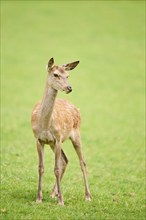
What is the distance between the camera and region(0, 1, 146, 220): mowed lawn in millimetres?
9885

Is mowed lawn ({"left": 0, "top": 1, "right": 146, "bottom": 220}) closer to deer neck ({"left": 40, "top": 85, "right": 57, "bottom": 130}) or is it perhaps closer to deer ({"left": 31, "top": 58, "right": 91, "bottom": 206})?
deer ({"left": 31, "top": 58, "right": 91, "bottom": 206})

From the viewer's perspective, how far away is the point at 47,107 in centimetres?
920

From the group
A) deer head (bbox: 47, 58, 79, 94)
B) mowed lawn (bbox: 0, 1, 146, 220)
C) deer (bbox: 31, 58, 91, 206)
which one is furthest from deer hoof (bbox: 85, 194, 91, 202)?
deer head (bbox: 47, 58, 79, 94)

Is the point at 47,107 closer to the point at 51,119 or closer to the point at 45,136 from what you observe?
the point at 51,119

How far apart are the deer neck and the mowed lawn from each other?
1.24 m

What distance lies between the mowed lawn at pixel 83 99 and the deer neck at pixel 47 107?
1245mm

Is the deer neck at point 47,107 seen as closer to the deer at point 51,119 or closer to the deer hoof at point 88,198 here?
the deer at point 51,119

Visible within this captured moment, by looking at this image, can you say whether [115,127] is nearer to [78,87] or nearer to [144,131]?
[144,131]

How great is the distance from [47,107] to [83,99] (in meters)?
16.4

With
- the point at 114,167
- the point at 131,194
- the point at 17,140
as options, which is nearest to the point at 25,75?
the point at 17,140

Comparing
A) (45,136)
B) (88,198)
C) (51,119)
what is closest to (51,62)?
(51,119)

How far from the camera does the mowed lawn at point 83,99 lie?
989 cm

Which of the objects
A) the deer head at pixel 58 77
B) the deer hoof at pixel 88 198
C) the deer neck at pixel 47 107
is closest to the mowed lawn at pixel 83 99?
the deer hoof at pixel 88 198

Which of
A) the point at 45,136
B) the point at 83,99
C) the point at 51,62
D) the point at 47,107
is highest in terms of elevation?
the point at 83,99
